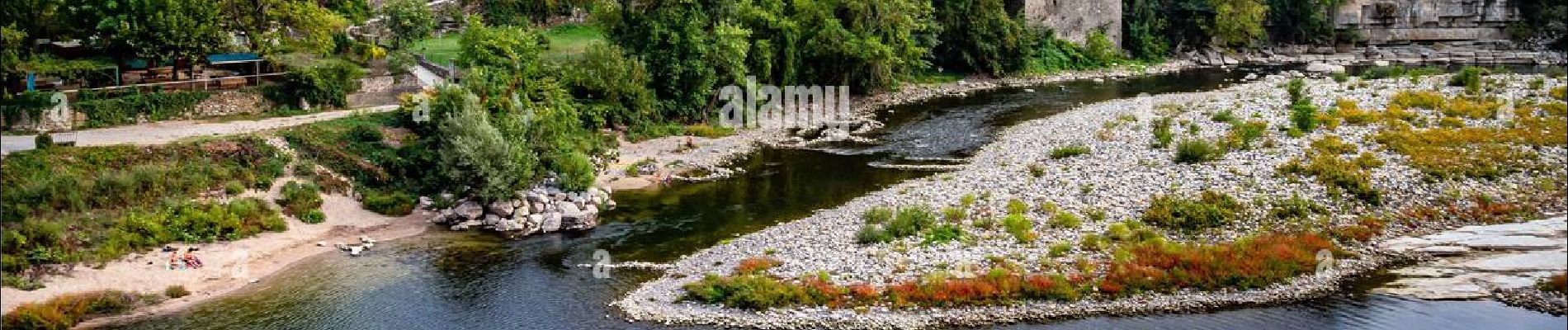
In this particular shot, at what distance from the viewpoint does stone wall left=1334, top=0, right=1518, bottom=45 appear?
8838 cm

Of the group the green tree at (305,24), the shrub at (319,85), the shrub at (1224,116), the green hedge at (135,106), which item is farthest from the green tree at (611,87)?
the shrub at (1224,116)

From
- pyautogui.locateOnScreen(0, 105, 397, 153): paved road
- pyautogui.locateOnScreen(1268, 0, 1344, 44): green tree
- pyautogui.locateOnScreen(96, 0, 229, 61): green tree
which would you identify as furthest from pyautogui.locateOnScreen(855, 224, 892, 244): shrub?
pyautogui.locateOnScreen(1268, 0, 1344, 44): green tree

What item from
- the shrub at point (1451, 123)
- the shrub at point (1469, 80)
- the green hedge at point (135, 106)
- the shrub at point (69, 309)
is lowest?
the shrub at point (69, 309)

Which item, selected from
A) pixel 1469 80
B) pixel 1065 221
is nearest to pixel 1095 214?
pixel 1065 221

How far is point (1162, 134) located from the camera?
46281mm

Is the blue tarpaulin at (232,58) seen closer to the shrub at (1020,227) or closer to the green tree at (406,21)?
the green tree at (406,21)

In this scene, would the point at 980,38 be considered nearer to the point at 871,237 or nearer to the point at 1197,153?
the point at 1197,153

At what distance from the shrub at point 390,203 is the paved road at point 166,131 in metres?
5.79

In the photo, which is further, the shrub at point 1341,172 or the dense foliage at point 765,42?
the dense foliage at point 765,42

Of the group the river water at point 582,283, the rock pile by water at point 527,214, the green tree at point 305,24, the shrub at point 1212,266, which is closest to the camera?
the river water at point 582,283

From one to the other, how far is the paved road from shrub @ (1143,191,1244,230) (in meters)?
29.2

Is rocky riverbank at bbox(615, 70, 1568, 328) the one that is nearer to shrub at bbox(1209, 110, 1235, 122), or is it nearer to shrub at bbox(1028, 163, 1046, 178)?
shrub at bbox(1028, 163, 1046, 178)

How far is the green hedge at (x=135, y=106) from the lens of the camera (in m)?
42.5

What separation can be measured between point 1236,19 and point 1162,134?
43.6 metres
